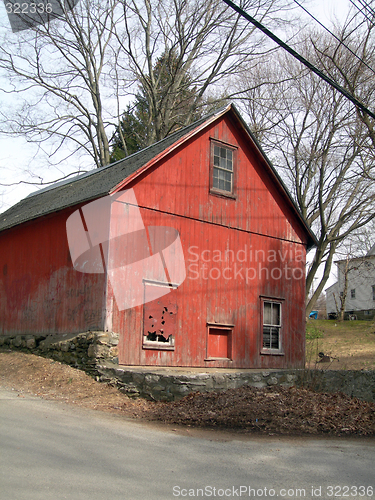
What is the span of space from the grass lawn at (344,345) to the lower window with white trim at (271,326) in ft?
8.91

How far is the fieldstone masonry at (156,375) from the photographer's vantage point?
387 inches

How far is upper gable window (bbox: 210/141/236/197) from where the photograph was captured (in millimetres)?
14031

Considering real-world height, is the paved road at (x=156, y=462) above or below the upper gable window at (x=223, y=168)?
below

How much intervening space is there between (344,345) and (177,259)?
16.1 meters

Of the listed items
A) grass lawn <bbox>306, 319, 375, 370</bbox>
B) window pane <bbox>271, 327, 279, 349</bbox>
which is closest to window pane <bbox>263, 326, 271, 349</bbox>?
window pane <bbox>271, 327, 279, 349</bbox>

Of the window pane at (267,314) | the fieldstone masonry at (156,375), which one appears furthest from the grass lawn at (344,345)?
the fieldstone masonry at (156,375)

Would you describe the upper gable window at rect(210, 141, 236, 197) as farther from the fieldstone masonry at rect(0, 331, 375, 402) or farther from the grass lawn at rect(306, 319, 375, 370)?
the grass lawn at rect(306, 319, 375, 370)

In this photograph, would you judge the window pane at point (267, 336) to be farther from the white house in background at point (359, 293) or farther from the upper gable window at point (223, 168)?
the white house in background at point (359, 293)

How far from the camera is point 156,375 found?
9.88 meters

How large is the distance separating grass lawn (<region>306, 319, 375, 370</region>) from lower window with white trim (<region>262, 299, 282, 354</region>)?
272 cm

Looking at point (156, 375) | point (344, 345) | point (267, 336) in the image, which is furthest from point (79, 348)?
point (344, 345)

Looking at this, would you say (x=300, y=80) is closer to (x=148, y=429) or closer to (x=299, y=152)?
(x=299, y=152)

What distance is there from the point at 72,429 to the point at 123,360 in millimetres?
4131

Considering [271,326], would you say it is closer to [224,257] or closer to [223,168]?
[224,257]
